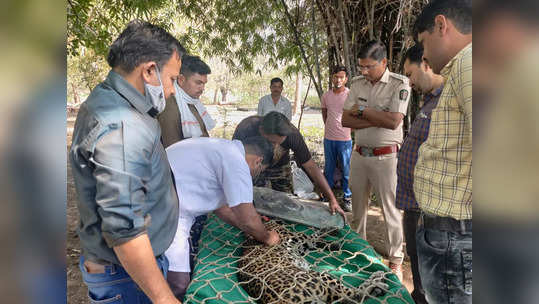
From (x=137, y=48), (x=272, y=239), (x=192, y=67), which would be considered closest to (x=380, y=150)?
(x=272, y=239)

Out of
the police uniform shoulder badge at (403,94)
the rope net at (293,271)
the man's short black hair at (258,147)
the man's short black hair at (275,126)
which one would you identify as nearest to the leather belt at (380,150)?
the police uniform shoulder badge at (403,94)

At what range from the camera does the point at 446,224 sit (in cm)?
127

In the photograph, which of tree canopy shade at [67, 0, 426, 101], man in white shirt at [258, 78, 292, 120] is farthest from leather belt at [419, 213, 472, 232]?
man in white shirt at [258, 78, 292, 120]

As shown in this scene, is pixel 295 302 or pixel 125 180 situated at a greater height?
pixel 125 180

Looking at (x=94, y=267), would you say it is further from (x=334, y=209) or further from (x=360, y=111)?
(x=360, y=111)

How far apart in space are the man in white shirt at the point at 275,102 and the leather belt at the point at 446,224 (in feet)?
12.9

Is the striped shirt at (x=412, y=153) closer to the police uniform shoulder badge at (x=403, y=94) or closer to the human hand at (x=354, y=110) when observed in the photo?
the police uniform shoulder badge at (x=403, y=94)

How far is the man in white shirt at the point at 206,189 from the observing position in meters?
1.87

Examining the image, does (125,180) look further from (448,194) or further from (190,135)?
(190,135)

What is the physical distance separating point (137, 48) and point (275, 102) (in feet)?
13.1
